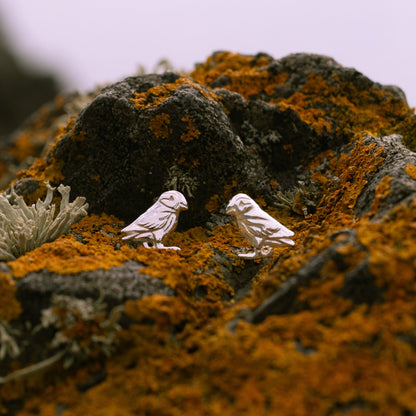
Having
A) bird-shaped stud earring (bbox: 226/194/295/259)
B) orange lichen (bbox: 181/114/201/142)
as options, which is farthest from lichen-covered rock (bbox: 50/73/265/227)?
bird-shaped stud earring (bbox: 226/194/295/259)

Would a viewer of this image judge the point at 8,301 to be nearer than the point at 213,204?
Yes

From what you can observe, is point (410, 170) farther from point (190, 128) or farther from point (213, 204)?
point (190, 128)

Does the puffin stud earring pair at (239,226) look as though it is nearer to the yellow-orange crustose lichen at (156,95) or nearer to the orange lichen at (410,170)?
the orange lichen at (410,170)

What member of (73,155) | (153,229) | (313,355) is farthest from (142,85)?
(313,355)

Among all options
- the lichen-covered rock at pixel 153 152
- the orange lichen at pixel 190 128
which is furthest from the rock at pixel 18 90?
the orange lichen at pixel 190 128

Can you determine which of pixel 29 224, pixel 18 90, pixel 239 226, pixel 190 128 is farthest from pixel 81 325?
pixel 18 90

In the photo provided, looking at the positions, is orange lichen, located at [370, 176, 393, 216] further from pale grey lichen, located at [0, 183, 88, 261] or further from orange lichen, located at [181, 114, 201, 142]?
pale grey lichen, located at [0, 183, 88, 261]
